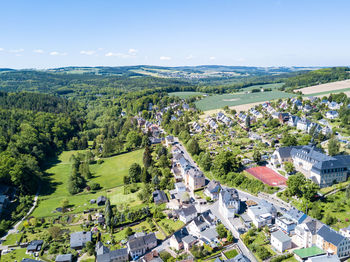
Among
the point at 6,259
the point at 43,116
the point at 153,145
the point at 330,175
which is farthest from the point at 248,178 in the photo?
the point at 43,116

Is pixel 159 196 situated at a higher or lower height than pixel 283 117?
lower

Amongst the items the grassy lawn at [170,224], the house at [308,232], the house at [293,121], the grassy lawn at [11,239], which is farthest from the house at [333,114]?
the grassy lawn at [11,239]

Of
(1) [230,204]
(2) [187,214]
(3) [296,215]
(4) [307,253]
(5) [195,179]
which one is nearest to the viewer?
(4) [307,253]

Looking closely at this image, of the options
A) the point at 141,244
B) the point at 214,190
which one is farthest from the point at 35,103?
the point at 141,244

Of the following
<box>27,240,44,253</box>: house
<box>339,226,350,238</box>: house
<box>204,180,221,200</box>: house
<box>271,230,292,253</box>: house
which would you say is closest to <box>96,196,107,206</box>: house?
<box>27,240,44,253</box>: house

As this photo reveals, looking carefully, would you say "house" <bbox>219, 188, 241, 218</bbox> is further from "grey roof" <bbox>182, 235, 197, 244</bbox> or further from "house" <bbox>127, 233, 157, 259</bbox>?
"house" <bbox>127, 233, 157, 259</bbox>

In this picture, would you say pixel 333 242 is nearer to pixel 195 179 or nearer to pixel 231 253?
pixel 231 253
